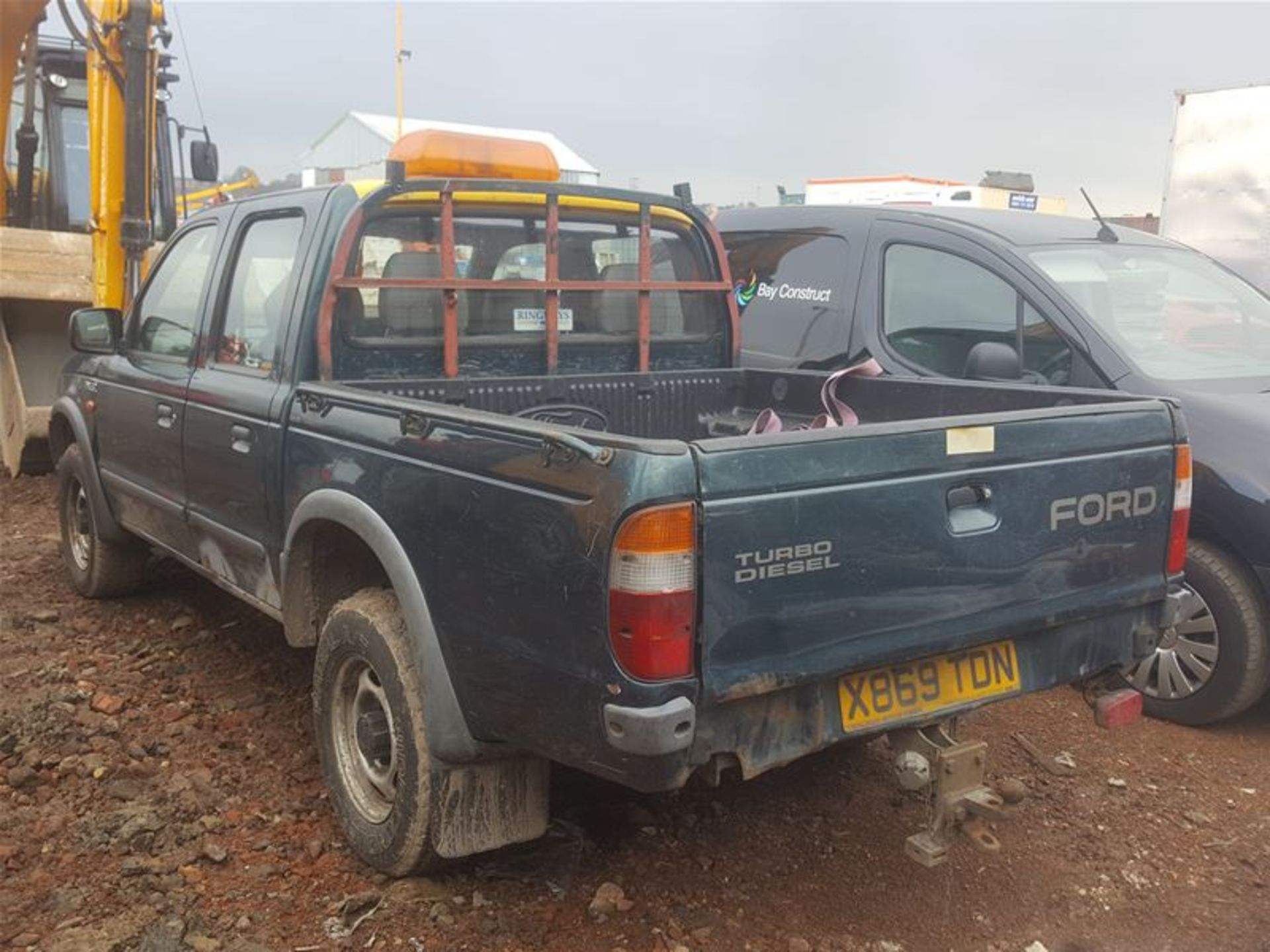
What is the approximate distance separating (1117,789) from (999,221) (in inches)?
105

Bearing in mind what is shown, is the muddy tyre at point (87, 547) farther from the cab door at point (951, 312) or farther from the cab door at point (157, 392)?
the cab door at point (951, 312)

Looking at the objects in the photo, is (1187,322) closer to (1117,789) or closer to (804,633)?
(1117,789)

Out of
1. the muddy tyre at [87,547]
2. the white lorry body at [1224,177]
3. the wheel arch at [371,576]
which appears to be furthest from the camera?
the white lorry body at [1224,177]

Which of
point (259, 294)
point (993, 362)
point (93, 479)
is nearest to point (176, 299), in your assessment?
point (259, 294)

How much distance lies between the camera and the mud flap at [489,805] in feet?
9.40

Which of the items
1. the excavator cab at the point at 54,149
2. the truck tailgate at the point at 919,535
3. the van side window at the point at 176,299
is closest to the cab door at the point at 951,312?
the truck tailgate at the point at 919,535

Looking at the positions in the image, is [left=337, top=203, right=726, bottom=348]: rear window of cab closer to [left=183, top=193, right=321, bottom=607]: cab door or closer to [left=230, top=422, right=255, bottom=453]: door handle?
[left=183, top=193, right=321, bottom=607]: cab door

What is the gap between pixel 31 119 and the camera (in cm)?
905

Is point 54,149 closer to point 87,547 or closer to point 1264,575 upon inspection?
point 87,547

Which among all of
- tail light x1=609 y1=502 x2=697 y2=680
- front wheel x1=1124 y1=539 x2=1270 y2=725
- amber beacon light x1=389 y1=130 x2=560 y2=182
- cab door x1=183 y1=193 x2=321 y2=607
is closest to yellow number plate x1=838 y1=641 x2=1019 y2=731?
tail light x1=609 y1=502 x2=697 y2=680

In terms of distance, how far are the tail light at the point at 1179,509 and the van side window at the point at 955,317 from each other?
5.27 feet

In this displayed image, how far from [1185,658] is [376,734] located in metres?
3.10

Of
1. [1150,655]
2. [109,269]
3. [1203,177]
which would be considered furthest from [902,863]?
[1203,177]

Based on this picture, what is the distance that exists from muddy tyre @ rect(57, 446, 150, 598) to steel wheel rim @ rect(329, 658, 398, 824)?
2.36 m
